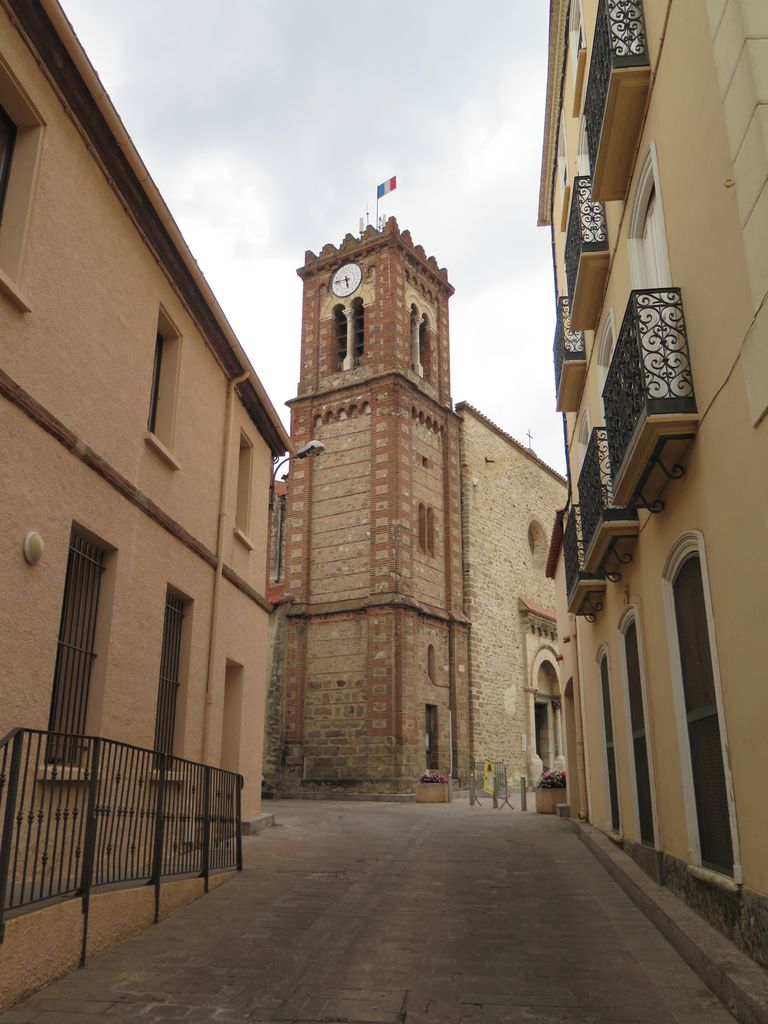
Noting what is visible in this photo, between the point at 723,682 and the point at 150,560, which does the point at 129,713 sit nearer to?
the point at 150,560

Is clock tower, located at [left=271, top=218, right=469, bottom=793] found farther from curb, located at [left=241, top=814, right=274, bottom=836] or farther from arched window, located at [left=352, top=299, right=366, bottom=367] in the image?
curb, located at [left=241, top=814, right=274, bottom=836]

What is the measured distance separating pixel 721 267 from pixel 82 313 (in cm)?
532

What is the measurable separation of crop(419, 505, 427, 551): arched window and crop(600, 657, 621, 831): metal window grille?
15637 mm

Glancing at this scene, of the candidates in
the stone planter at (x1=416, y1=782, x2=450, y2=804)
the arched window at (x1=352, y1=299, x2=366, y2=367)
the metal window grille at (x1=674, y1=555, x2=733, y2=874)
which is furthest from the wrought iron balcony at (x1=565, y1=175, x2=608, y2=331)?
the arched window at (x1=352, y1=299, x2=366, y2=367)

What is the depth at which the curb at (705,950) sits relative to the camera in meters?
4.26

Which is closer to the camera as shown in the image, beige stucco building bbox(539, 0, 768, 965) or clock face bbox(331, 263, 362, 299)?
beige stucco building bbox(539, 0, 768, 965)

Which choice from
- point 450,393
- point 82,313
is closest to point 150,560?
point 82,313

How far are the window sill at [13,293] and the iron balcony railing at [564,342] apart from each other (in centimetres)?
752

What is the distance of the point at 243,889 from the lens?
8133 mm

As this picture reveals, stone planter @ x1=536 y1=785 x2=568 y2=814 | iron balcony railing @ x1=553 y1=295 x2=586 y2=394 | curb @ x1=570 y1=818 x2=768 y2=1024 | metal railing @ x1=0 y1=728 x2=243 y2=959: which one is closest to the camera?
curb @ x1=570 y1=818 x2=768 y2=1024

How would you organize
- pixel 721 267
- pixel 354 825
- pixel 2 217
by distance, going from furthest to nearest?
1. pixel 354 825
2. pixel 2 217
3. pixel 721 267

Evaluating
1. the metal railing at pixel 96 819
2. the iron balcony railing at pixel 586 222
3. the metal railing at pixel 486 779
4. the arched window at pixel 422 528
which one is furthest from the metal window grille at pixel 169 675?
the arched window at pixel 422 528

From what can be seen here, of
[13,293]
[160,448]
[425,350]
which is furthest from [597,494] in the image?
[425,350]

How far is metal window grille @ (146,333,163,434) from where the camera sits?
9.54 meters
